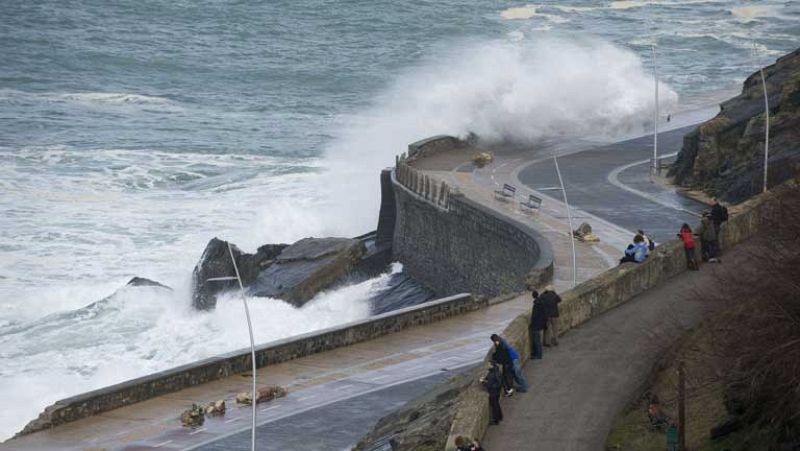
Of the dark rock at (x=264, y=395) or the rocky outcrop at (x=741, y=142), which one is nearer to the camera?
the dark rock at (x=264, y=395)

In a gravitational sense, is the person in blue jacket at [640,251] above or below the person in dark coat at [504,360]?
below

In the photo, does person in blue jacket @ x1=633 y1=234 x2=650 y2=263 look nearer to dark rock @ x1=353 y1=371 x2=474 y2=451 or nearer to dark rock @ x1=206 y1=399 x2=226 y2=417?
dark rock @ x1=353 y1=371 x2=474 y2=451

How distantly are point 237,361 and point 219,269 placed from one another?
14.1m

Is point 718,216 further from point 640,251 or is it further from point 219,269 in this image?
point 219,269

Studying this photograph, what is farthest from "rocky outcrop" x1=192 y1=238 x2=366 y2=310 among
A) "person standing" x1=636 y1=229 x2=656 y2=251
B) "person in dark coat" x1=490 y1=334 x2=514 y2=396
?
"person in dark coat" x1=490 y1=334 x2=514 y2=396

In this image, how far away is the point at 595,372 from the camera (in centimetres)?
1959

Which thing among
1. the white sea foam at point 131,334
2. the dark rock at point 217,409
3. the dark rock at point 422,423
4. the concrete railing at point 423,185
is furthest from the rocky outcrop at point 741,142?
the dark rock at point 422,423

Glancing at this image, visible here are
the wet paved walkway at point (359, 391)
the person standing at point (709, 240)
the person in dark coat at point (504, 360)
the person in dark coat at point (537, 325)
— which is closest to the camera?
the person in dark coat at point (504, 360)

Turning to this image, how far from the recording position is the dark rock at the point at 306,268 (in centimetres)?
3809

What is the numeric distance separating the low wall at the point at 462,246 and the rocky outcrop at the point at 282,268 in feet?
4.98

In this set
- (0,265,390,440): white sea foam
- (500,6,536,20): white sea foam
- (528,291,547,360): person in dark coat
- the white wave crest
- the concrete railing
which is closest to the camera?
(528,291,547,360): person in dark coat

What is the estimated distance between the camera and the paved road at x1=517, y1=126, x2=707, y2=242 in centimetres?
3762

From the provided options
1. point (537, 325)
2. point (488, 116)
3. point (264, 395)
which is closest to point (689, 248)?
point (537, 325)

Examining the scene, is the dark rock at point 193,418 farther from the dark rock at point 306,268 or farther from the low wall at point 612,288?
the dark rock at point 306,268
